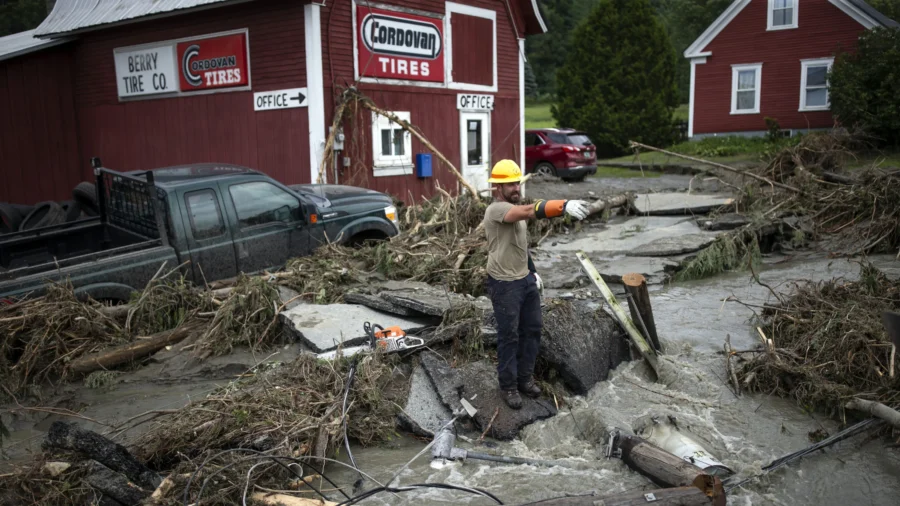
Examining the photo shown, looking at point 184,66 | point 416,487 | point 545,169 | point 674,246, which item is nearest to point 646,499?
point 416,487

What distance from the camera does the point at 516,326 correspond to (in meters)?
5.89

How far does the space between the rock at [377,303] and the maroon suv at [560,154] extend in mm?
15946

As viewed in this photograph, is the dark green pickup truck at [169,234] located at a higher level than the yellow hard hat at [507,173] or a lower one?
lower

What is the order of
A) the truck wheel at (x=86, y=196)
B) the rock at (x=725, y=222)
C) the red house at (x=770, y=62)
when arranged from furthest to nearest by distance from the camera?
the red house at (x=770, y=62), the rock at (x=725, y=222), the truck wheel at (x=86, y=196)

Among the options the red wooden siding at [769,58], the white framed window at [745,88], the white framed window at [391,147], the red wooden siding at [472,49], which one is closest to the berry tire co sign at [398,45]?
the red wooden siding at [472,49]


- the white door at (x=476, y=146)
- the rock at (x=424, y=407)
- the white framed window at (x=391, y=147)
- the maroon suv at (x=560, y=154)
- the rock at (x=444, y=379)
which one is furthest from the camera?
the maroon suv at (x=560, y=154)

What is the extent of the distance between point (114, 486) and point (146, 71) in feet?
44.3

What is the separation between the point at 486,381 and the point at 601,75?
29722 millimetres

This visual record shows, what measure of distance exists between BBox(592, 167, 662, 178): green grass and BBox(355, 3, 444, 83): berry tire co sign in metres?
11.1

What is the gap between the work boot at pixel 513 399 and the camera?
→ 5.96 m

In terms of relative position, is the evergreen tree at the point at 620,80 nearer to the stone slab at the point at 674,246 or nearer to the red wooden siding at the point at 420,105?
the red wooden siding at the point at 420,105

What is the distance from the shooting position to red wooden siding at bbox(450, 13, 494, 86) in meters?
16.8

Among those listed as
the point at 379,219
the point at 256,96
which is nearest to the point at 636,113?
the point at 256,96

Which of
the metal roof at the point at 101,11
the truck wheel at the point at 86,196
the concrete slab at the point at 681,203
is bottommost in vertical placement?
the concrete slab at the point at 681,203
